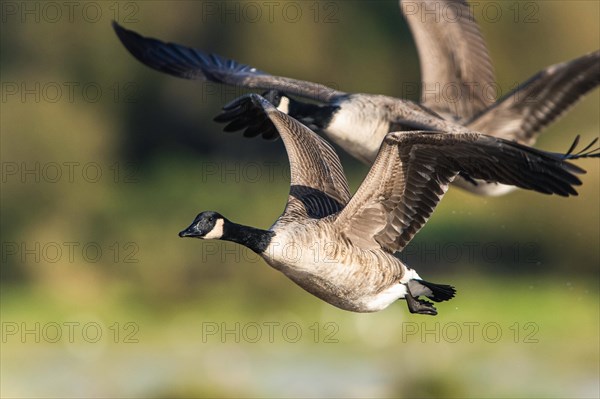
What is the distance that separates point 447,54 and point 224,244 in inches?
252

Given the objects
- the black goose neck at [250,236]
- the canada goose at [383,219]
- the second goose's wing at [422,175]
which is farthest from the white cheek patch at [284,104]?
the black goose neck at [250,236]

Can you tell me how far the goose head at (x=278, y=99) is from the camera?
842cm

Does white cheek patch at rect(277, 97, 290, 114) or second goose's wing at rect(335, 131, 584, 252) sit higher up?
white cheek patch at rect(277, 97, 290, 114)

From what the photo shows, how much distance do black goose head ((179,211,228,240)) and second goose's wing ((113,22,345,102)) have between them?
2269 mm

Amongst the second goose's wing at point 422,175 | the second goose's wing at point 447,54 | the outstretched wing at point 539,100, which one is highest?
the second goose's wing at point 447,54

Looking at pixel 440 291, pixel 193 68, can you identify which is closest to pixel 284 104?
pixel 193 68

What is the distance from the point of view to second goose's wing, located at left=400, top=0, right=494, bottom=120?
9.51 m

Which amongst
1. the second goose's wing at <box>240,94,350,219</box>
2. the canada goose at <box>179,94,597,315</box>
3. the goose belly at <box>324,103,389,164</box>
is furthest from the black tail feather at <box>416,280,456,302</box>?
the goose belly at <box>324,103,389,164</box>

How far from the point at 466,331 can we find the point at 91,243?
4.69 meters

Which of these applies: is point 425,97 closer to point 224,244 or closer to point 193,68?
point 193,68

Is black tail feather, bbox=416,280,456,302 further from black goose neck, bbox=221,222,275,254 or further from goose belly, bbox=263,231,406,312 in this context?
black goose neck, bbox=221,222,275,254

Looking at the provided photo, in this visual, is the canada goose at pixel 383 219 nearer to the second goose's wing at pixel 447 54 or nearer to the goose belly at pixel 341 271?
the goose belly at pixel 341 271

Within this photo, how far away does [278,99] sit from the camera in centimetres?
844

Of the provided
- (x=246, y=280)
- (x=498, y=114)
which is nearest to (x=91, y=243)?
(x=246, y=280)
